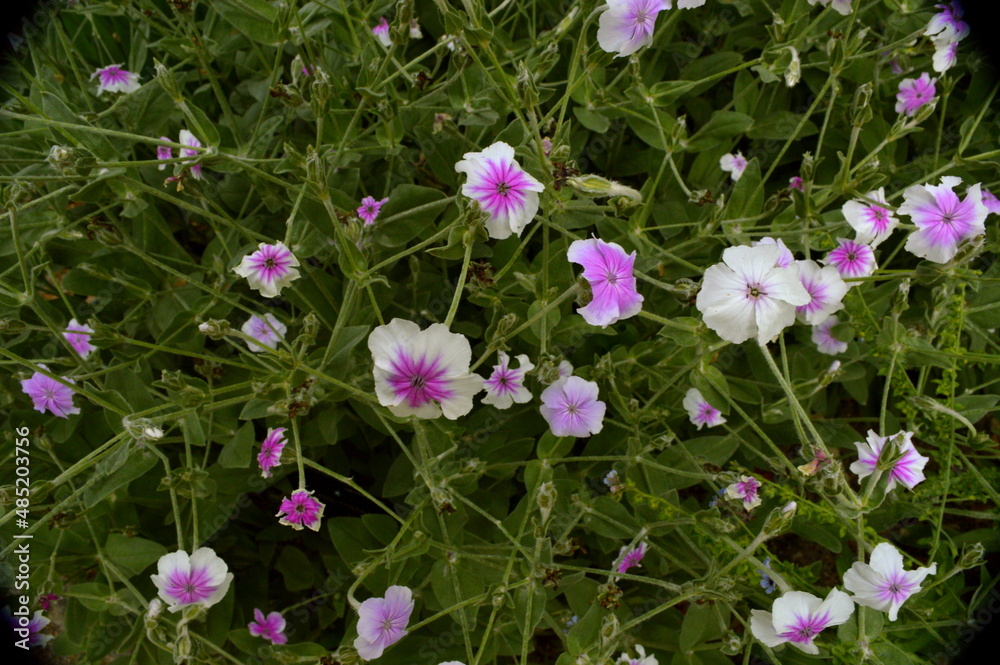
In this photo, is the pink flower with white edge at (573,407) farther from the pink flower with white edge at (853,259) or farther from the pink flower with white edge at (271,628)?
the pink flower with white edge at (271,628)

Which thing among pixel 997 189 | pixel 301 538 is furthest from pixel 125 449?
pixel 997 189

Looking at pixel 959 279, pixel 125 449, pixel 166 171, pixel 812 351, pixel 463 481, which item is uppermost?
pixel 166 171

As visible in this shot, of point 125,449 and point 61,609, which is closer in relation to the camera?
point 125,449

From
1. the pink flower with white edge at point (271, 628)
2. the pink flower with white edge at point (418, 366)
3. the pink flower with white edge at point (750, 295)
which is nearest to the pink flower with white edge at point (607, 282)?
the pink flower with white edge at point (750, 295)

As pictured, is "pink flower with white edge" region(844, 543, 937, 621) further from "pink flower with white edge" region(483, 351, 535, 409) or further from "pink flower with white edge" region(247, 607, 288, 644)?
"pink flower with white edge" region(247, 607, 288, 644)

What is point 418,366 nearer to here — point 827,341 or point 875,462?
point 875,462

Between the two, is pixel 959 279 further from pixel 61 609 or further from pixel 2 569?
pixel 61 609
